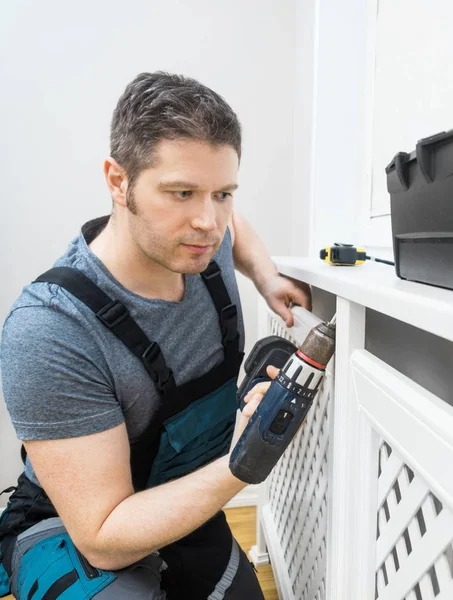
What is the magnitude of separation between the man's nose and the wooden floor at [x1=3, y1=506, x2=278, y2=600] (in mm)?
1219

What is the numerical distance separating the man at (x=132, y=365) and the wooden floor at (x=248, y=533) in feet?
2.08

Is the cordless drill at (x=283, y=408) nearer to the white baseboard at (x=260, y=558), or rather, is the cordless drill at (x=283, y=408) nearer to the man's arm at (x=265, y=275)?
the man's arm at (x=265, y=275)

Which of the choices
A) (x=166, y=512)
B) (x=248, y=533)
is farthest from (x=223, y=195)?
(x=248, y=533)

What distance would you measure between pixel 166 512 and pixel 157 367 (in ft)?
0.82

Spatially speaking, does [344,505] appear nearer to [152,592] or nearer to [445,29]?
[152,592]

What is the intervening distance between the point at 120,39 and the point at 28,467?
1.36 meters

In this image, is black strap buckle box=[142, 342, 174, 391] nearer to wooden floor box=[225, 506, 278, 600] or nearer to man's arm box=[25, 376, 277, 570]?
man's arm box=[25, 376, 277, 570]

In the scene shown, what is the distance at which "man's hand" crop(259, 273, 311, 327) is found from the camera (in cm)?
99

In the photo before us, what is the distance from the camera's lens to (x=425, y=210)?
0.48m

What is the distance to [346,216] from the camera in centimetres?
135

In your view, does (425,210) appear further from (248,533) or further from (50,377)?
(248,533)

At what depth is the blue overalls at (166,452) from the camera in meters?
0.82

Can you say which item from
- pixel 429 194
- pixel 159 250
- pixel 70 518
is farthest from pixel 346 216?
pixel 70 518

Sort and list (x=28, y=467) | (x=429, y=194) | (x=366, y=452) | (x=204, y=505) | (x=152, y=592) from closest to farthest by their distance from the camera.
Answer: (x=429, y=194), (x=366, y=452), (x=204, y=505), (x=152, y=592), (x=28, y=467)
